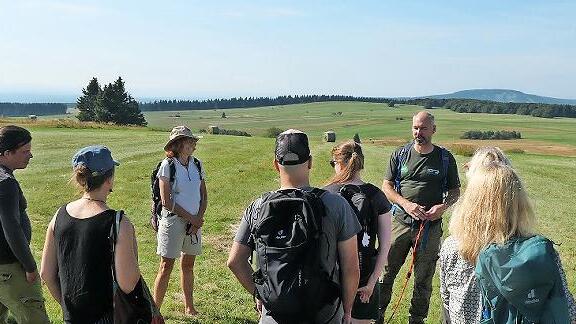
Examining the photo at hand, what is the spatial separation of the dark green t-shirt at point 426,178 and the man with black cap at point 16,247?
4.45 m

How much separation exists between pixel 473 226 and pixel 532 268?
19.9 inches

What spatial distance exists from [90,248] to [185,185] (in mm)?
3100

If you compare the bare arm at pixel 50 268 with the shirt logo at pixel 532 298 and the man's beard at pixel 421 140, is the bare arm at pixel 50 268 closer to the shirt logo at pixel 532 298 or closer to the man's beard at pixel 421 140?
the shirt logo at pixel 532 298

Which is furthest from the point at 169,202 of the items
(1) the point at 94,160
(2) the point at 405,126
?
(2) the point at 405,126

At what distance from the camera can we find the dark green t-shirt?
7027mm

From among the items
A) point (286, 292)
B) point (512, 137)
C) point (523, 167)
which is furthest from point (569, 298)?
point (512, 137)

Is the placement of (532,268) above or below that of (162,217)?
above

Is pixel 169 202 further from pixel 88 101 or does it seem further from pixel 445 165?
pixel 88 101

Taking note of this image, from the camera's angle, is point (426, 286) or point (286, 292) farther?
point (426, 286)

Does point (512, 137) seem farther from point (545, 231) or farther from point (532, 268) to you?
point (532, 268)

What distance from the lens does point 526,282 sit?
322 cm

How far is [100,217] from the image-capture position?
3957 mm

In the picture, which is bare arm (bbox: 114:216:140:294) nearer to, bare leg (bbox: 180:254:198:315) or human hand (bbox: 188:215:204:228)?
human hand (bbox: 188:215:204:228)

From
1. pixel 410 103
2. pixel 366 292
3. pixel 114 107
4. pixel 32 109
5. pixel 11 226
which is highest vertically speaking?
pixel 11 226
